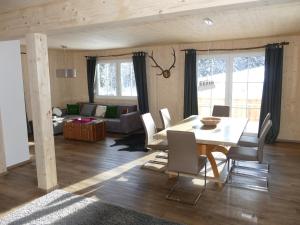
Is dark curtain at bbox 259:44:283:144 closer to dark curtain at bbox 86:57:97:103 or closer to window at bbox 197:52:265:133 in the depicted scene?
window at bbox 197:52:265:133

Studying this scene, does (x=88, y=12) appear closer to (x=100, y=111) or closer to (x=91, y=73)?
(x=100, y=111)

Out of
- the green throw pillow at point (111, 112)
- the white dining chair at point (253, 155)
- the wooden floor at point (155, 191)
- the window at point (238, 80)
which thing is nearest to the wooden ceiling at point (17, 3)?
the wooden floor at point (155, 191)

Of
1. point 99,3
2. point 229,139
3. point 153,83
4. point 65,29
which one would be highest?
point 99,3

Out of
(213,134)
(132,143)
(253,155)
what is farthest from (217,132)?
(132,143)

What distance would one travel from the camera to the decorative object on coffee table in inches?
240

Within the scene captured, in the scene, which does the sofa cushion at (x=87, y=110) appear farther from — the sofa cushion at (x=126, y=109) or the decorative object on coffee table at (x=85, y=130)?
the decorative object on coffee table at (x=85, y=130)

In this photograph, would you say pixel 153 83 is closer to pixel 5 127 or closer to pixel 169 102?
pixel 169 102

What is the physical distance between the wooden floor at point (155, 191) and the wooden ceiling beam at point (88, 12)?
2180 millimetres

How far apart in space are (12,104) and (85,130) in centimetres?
202

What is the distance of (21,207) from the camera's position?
3139 mm

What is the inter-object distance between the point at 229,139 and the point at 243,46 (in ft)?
11.2

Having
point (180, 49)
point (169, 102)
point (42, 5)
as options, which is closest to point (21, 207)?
point (42, 5)

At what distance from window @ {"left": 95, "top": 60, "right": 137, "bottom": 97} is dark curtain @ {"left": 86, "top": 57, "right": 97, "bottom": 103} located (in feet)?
0.58

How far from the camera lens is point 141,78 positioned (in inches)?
281
